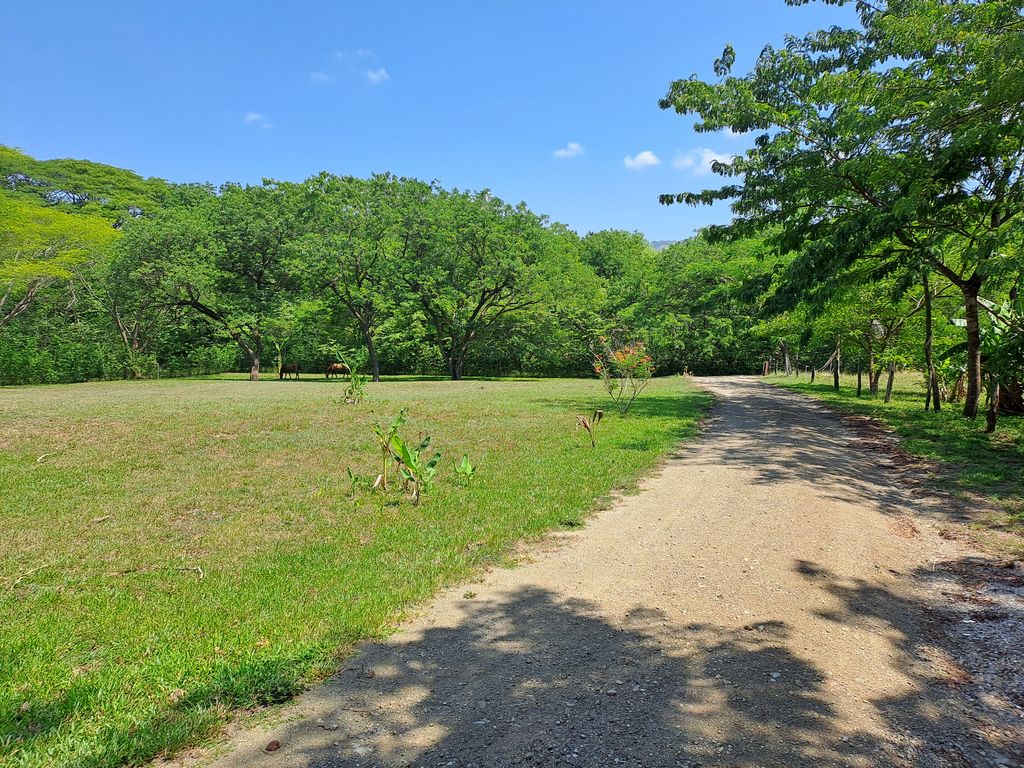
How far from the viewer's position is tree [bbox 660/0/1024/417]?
8.10 metres

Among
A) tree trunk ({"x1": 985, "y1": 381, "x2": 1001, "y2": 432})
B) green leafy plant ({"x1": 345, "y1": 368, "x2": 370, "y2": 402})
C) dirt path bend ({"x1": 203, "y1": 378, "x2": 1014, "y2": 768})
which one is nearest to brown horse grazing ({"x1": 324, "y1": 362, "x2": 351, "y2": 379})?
green leafy plant ({"x1": 345, "y1": 368, "x2": 370, "y2": 402})

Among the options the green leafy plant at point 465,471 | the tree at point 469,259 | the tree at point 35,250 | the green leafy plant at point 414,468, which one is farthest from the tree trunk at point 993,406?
A: the tree at point 35,250

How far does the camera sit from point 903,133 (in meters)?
9.28

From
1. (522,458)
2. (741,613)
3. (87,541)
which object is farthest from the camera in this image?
(522,458)

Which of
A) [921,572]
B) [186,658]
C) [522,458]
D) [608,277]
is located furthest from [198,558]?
[608,277]

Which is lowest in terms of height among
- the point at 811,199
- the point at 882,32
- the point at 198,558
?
the point at 198,558

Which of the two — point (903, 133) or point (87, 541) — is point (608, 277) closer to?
point (903, 133)

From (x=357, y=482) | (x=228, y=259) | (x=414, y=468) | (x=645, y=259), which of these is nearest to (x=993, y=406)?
(x=414, y=468)

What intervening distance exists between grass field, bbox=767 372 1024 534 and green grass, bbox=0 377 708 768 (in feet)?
13.2

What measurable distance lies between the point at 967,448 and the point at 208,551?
11.3 m

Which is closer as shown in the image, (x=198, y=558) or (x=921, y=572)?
(x=921, y=572)

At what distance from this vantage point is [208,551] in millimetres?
4953

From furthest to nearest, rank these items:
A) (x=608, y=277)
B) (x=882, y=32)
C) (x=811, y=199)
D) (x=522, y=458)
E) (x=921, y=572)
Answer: (x=608, y=277)
(x=811, y=199)
(x=882, y=32)
(x=522, y=458)
(x=921, y=572)

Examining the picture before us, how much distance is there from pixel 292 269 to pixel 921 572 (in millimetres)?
31002
